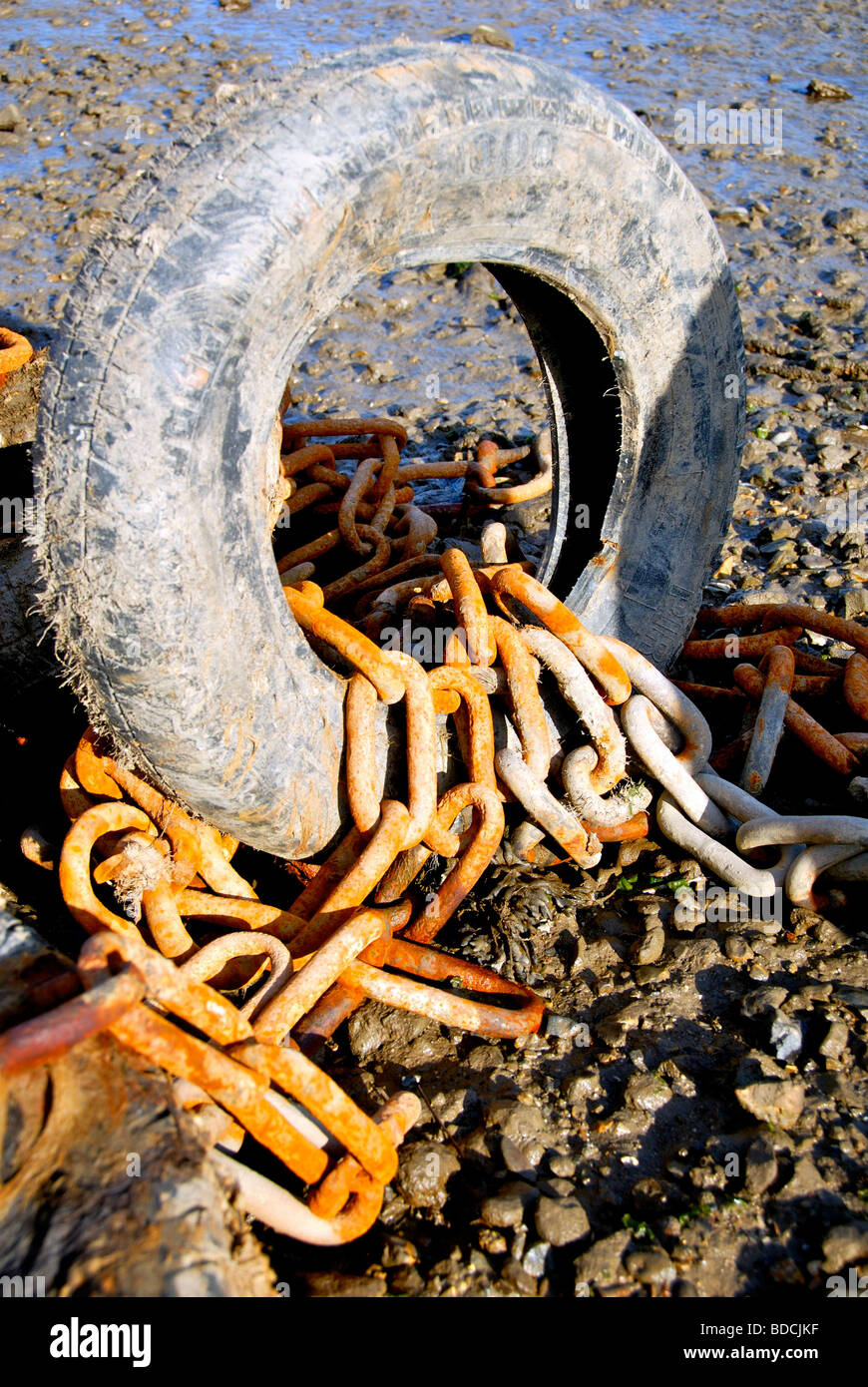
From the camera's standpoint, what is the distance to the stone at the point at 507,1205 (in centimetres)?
182

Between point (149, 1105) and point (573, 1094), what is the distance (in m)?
0.95

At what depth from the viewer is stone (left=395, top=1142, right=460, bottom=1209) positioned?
6.16ft

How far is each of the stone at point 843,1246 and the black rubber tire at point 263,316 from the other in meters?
1.29

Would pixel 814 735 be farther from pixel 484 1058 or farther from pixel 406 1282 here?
pixel 406 1282

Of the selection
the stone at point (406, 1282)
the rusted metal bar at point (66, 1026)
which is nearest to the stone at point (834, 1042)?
the stone at point (406, 1282)

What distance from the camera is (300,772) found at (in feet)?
7.22

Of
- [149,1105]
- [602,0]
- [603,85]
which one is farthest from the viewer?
[602,0]

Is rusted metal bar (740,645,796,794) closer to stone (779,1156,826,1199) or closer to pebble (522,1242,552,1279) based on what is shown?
stone (779,1156,826,1199)

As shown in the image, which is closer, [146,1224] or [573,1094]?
[146,1224]

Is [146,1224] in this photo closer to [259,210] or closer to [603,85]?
[259,210]

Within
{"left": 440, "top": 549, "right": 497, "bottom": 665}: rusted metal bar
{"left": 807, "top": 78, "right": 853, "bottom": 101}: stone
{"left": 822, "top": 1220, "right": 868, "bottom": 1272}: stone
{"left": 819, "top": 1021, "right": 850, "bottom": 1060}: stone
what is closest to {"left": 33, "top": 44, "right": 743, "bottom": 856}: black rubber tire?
{"left": 440, "top": 549, "right": 497, "bottom": 665}: rusted metal bar

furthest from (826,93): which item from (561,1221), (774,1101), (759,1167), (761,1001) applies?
(561,1221)

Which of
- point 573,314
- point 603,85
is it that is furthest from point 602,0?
point 573,314

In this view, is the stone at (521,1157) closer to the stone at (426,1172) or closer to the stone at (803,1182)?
the stone at (426,1172)
